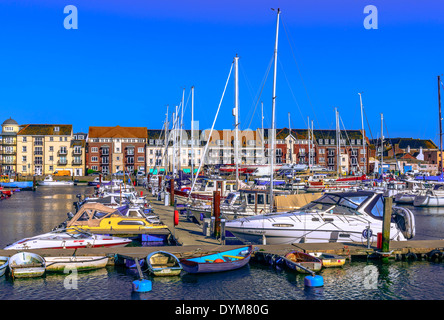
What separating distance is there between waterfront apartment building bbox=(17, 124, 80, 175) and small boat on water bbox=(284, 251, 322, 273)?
103879 mm

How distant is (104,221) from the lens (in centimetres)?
3008

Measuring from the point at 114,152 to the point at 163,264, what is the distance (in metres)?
101

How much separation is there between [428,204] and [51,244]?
4691 centimetres

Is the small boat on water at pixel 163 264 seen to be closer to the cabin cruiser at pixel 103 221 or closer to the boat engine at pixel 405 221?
the cabin cruiser at pixel 103 221

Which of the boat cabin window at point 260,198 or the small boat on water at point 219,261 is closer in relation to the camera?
the small boat on water at point 219,261

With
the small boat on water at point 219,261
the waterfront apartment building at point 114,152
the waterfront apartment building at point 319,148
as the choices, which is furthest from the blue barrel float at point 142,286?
the waterfront apartment building at point 114,152

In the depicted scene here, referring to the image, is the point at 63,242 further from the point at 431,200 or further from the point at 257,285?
the point at 431,200

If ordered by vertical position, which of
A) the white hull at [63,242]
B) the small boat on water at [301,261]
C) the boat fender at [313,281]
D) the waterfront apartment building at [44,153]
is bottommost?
the boat fender at [313,281]

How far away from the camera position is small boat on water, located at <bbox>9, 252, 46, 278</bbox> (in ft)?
65.2

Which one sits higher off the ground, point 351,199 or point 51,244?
point 351,199

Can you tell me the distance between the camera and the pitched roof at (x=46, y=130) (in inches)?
4676
